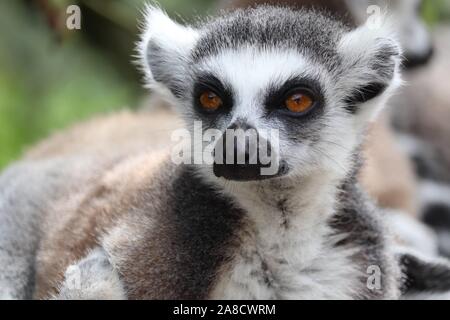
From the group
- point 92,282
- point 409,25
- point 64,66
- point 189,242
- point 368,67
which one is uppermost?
point 64,66

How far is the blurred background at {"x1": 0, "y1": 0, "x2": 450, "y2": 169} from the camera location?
30.2 ft

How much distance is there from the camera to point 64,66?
32.1ft

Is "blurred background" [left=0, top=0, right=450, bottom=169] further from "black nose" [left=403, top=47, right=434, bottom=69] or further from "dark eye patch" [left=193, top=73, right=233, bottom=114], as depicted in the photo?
"dark eye patch" [left=193, top=73, right=233, bottom=114]

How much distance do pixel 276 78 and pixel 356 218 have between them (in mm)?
901

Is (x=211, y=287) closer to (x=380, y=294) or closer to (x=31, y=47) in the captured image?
(x=380, y=294)

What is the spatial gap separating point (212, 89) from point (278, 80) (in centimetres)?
33

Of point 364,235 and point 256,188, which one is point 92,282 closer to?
point 256,188

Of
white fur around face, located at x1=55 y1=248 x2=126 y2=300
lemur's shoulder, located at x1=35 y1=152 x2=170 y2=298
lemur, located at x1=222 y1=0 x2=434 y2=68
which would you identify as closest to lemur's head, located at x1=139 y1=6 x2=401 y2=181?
lemur's shoulder, located at x1=35 y1=152 x2=170 y2=298

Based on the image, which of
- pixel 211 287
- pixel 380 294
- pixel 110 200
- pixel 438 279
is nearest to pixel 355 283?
pixel 380 294

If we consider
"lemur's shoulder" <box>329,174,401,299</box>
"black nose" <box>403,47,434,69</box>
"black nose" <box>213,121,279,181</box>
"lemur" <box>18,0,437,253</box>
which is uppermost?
"black nose" <box>403,47,434,69</box>

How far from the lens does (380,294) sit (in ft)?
13.2

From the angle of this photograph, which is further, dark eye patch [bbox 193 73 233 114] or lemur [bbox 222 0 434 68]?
lemur [bbox 222 0 434 68]

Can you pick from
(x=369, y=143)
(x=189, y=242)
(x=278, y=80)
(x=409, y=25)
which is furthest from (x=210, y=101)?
(x=409, y=25)

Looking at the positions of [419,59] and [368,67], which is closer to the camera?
[368,67]
